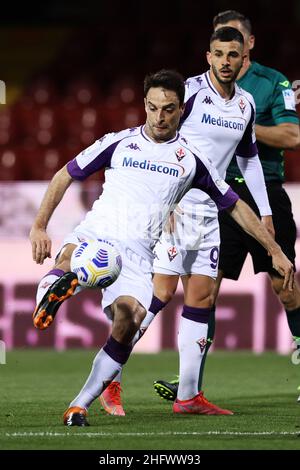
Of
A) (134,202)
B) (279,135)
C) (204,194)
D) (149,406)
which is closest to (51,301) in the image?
(134,202)

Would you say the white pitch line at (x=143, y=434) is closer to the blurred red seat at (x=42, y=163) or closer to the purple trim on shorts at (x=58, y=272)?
the purple trim on shorts at (x=58, y=272)

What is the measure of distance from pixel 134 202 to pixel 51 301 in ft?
2.79

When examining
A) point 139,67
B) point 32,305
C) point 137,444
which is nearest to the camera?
point 137,444


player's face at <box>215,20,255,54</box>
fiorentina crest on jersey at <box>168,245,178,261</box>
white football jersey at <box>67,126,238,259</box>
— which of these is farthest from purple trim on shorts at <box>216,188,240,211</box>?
player's face at <box>215,20,255,54</box>

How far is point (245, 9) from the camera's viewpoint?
17.4 metres

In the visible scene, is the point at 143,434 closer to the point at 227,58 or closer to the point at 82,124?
the point at 227,58

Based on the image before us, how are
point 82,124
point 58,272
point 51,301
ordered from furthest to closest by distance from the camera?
point 82,124 → point 58,272 → point 51,301

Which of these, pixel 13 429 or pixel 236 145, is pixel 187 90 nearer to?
pixel 236 145

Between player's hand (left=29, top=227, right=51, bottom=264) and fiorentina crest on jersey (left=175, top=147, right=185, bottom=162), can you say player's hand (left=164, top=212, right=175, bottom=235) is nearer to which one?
fiorentina crest on jersey (left=175, top=147, right=185, bottom=162)

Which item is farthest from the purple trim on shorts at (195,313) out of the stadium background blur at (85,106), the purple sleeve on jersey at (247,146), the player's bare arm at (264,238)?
the stadium background blur at (85,106)

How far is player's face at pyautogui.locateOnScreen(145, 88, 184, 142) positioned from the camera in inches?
234

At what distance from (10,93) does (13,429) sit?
1252 cm

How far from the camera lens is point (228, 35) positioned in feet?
22.4
